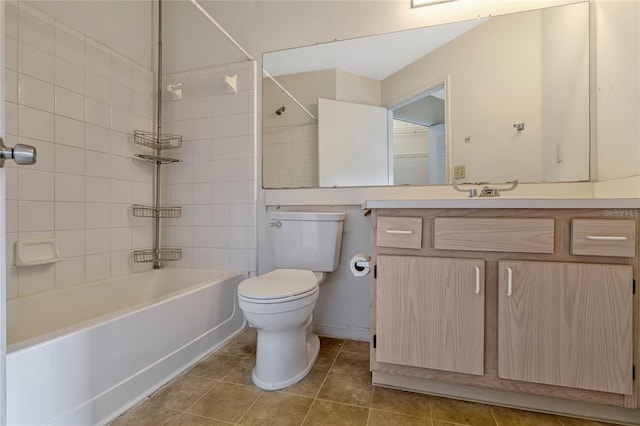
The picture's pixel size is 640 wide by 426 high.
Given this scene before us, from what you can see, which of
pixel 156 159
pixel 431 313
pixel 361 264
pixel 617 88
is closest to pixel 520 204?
pixel 431 313

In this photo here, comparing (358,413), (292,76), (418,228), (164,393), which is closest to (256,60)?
(292,76)

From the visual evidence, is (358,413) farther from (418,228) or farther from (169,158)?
(169,158)

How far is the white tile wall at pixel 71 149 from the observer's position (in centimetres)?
133

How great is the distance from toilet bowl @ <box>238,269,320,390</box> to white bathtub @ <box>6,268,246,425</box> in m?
0.39

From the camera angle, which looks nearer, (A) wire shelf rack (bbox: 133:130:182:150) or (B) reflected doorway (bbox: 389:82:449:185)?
(B) reflected doorway (bbox: 389:82:449:185)

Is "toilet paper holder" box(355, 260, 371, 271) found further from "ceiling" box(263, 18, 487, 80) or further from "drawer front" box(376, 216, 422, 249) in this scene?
"ceiling" box(263, 18, 487, 80)

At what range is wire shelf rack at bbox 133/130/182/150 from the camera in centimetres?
197

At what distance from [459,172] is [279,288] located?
1.14 metres

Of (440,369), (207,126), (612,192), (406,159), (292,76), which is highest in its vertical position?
(292,76)

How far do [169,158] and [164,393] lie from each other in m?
1.44

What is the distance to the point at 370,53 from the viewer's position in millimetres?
1763

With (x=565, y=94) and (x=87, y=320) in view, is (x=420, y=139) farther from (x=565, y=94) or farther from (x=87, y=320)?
(x=87, y=320)

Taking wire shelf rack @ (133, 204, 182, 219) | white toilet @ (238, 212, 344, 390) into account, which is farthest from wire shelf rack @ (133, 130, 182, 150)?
white toilet @ (238, 212, 344, 390)

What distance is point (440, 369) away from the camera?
3.75ft
